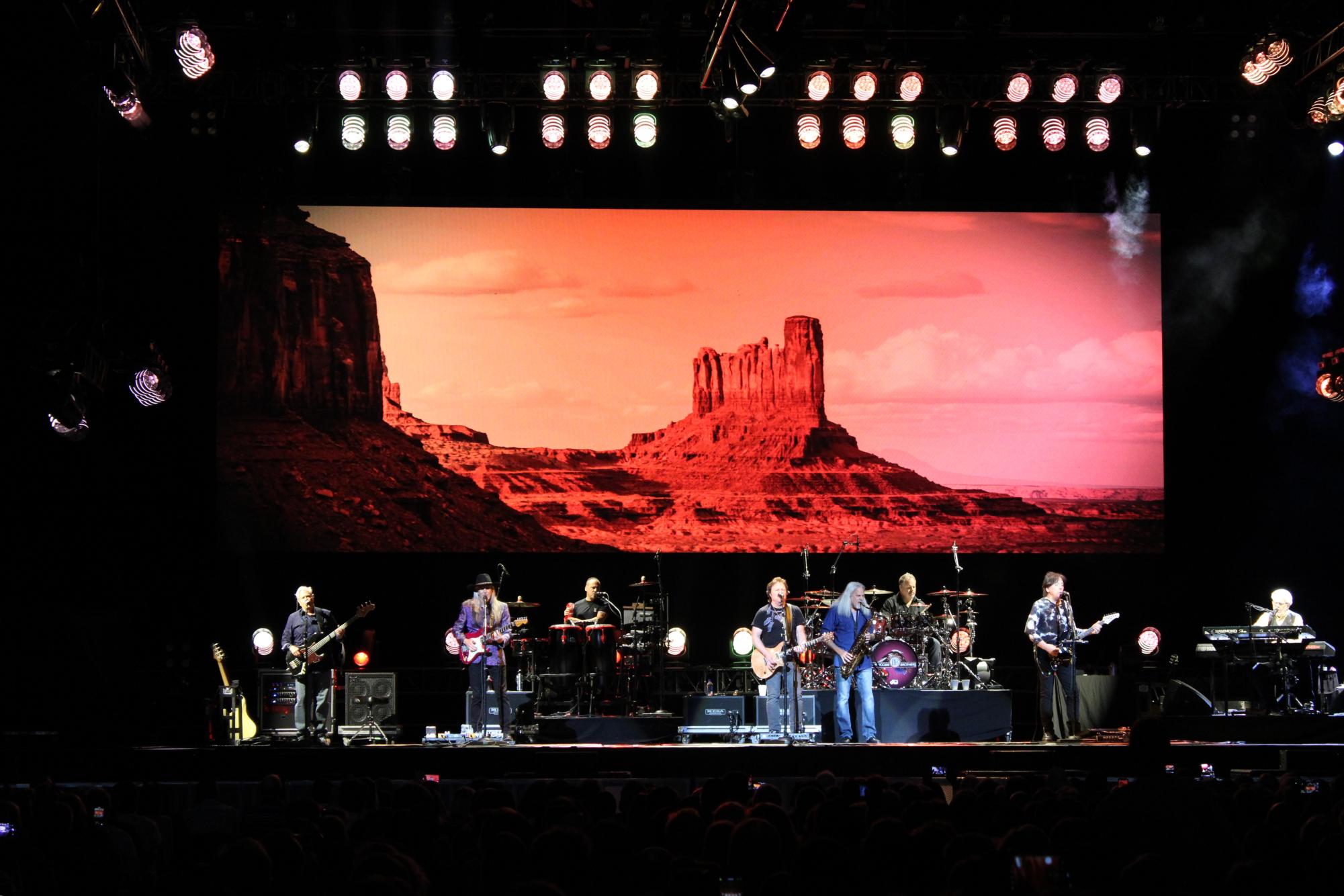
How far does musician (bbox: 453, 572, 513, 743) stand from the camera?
46.2ft

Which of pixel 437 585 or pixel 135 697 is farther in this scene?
pixel 437 585

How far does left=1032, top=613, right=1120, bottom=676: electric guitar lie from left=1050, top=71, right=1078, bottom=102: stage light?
5166 mm

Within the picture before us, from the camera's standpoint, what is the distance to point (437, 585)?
54.6 feet

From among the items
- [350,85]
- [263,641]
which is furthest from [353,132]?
[263,641]

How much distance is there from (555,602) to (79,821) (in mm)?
10763

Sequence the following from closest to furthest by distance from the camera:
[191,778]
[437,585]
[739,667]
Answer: [191,778] < [739,667] < [437,585]

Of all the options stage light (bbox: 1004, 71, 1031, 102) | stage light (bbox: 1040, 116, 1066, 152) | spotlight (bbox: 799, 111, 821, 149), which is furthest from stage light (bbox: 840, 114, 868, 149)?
stage light (bbox: 1040, 116, 1066, 152)

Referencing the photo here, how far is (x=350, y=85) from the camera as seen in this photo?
44.9 feet

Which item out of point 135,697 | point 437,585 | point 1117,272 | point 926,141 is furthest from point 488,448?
point 1117,272

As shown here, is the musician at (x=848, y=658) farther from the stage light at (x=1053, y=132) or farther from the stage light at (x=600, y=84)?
the stage light at (x=600, y=84)

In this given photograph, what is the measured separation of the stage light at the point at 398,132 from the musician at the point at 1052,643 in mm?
7926

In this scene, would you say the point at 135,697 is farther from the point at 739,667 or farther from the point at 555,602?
the point at 739,667

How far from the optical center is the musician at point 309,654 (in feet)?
46.9

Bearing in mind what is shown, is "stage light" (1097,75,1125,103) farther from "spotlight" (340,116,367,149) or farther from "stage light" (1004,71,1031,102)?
"spotlight" (340,116,367,149)
